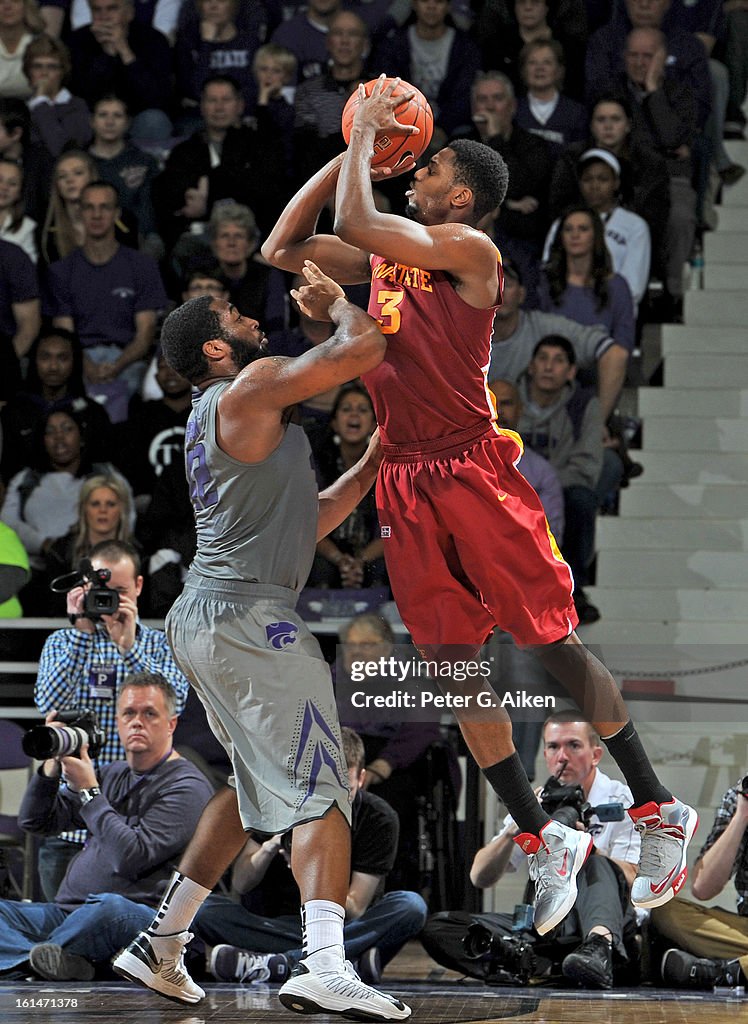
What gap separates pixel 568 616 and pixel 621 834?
161 centimetres

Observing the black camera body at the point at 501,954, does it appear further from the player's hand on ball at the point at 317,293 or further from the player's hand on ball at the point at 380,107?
the player's hand on ball at the point at 380,107

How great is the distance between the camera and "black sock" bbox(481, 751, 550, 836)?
4750 mm

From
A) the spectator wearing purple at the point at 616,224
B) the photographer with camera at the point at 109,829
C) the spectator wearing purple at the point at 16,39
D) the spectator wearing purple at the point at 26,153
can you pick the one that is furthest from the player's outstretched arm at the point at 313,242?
the spectator wearing purple at the point at 16,39

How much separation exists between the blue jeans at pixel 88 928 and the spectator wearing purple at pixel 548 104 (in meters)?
5.32

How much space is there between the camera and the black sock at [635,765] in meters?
4.81

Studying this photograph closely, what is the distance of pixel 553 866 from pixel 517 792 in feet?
0.75

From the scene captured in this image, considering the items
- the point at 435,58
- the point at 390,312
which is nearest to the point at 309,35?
A: the point at 435,58

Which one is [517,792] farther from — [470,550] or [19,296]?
[19,296]

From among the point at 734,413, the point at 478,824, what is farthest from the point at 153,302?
the point at 478,824

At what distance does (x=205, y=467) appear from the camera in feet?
15.6

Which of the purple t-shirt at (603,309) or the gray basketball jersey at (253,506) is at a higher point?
the purple t-shirt at (603,309)

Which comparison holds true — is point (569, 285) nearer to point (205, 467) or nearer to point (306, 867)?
point (205, 467)

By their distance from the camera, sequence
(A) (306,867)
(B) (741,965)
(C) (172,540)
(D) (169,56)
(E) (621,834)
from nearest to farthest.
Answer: (A) (306,867), (B) (741,965), (E) (621,834), (C) (172,540), (D) (169,56)

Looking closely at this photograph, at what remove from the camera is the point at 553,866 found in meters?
4.73
